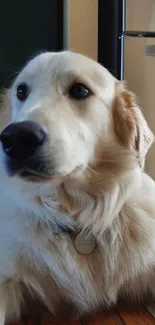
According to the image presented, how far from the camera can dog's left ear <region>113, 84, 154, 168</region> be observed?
4.14 ft

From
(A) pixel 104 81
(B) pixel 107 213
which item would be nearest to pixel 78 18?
(A) pixel 104 81

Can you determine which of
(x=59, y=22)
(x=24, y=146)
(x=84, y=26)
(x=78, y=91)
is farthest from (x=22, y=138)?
(x=84, y=26)

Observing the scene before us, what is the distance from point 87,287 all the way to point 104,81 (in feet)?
1.79

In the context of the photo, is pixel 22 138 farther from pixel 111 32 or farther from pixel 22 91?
pixel 111 32

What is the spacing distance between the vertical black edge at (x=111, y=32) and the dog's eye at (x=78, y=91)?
105cm

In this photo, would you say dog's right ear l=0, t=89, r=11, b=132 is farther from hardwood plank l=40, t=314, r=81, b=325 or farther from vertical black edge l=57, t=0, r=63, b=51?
vertical black edge l=57, t=0, r=63, b=51

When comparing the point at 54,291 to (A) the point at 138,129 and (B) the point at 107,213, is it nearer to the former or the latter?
(B) the point at 107,213

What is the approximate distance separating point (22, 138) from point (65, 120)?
18cm

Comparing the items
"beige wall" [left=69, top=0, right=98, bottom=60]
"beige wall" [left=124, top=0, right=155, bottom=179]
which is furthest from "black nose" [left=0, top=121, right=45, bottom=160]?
"beige wall" [left=69, top=0, right=98, bottom=60]

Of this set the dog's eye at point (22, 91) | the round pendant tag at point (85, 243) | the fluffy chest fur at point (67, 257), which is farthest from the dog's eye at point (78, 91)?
the round pendant tag at point (85, 243)

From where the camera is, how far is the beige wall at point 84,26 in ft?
9.27

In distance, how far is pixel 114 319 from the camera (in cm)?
115

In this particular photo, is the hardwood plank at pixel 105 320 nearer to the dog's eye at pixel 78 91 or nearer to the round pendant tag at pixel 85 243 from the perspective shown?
the round pendant tag at pixel 85 243

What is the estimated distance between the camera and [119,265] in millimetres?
1152
